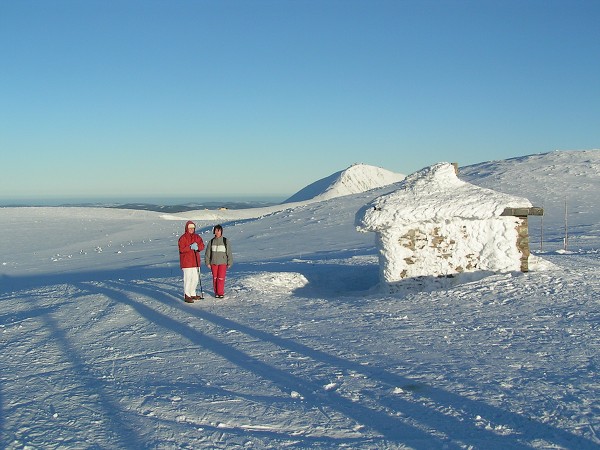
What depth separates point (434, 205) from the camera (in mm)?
10930

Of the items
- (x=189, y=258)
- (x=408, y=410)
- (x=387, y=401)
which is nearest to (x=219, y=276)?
(x=189, y=258)

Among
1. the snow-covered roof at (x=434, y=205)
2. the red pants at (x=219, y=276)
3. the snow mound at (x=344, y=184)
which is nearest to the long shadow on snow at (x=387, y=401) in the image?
the red pants at (x=219, y=276)

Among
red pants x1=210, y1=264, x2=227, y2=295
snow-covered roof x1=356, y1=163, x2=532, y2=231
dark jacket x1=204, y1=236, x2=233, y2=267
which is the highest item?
snow-covered roof x1=356, y1=163, x2=532, y2=231

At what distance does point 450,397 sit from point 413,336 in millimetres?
2143

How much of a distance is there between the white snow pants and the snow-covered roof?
344 centimetres

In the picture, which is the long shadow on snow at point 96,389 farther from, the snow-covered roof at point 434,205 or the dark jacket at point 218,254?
the snow-covered roof at point 434,205

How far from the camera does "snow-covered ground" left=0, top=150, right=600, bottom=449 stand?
15.0ft

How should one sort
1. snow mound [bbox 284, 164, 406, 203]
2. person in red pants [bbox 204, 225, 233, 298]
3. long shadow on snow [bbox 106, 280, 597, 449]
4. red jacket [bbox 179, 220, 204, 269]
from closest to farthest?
long shadow on snow [bbox 106, 280, 597, 449] → red jacket [bbox 179, 220, 204, 269] → person in red pants [bbox 204, 225, 233, 298] → snow mound [bbox 284, 164, 406, 203]

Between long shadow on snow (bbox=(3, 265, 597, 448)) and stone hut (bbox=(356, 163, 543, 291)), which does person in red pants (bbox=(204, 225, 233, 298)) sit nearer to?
long shadow on snow (bbox=(3, 265, 597, 448))

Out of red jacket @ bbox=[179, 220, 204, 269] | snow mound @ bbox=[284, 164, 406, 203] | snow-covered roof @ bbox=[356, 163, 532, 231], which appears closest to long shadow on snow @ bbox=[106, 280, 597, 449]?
red jacket @ bbox=[179, 220, 204, 269]

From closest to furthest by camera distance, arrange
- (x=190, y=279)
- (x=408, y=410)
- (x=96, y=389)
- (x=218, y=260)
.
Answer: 1. (x=408, y=410)
2. (x=96, y=389)
3. (x=190, y=279)
4. (x=218, y=260)

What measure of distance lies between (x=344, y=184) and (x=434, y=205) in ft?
277

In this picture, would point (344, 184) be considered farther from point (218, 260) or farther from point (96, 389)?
point (96, 389)

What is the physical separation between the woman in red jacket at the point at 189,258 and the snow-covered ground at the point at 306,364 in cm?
41
